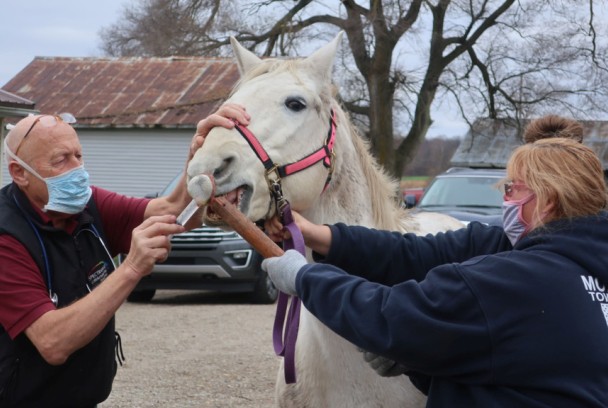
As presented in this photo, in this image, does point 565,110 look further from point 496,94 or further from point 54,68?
point 54,68

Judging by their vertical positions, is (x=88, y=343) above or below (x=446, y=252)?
below

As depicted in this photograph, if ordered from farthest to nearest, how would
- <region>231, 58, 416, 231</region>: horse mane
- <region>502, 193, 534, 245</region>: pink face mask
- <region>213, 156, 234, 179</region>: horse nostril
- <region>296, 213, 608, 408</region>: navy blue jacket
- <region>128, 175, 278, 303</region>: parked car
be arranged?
<region>128, 175, 278, 303</region>: parked car
<region>231, 58, 416, 231</region>: horse mane
<region>213, 156, 234, 179</region>: horse nostril
<region>502, 193, 534, 245</region>: pink face mask
<region>296, 213, 608, 408</region>: navy blue jacket

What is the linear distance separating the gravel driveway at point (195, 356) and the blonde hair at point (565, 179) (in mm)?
4009

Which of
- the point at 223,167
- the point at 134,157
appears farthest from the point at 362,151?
the point at 134,157

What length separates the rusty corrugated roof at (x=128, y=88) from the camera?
60.6 ft

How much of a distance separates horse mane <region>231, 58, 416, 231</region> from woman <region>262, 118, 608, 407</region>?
0.96 m

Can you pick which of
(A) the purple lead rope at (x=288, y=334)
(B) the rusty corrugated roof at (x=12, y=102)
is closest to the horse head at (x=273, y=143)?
(A) the purple lead rope at (x=288, y=334)

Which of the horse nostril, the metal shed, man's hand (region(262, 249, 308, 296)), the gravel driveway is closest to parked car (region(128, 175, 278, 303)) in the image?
the gravel driveway

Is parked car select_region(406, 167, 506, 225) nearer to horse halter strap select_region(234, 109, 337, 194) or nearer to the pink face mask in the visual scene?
horse halter strap select_region(234, 109, 337, 194)

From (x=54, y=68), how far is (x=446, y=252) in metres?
21.0

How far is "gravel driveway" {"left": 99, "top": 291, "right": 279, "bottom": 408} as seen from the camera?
19.3 ft

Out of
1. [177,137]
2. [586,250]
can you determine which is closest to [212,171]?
[586,250]

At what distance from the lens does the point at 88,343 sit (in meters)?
2.76

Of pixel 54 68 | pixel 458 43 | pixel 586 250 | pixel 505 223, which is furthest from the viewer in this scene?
pixel 458 43
